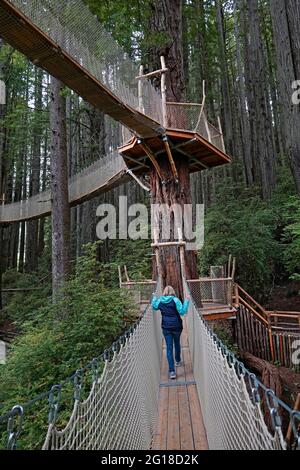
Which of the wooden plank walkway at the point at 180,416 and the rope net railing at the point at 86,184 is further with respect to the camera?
the rope net railing at the point at 86,184

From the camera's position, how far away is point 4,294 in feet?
45.3

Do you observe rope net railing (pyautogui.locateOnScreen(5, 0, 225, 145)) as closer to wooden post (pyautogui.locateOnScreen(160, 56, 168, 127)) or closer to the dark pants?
wooden post (pyautogui.locateOnScreen(160, 56, 168, 127))

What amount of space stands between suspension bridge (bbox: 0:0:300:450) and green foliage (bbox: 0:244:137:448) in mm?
317

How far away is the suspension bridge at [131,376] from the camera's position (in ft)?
5.19

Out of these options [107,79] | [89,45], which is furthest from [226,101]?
[89,45]

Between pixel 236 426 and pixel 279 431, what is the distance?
87cm

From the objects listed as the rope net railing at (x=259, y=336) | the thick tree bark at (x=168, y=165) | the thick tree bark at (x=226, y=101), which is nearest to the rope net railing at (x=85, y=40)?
the thick tree bark at (x=168, y=165)

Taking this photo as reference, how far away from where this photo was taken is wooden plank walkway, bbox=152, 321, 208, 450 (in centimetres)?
267

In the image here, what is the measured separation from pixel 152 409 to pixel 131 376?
2.72 feet

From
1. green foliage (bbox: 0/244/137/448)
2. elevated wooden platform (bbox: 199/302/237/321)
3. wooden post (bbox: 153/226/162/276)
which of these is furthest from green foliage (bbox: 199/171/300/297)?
green foliage (bbox: 0/244/137/448)

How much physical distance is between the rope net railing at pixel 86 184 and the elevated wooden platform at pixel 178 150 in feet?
4.51

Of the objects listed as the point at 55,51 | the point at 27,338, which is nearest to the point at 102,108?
the point at 55,51

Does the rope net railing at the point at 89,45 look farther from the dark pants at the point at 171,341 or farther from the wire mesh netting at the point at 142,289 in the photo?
the wire mesh netting at the point at 142,289
